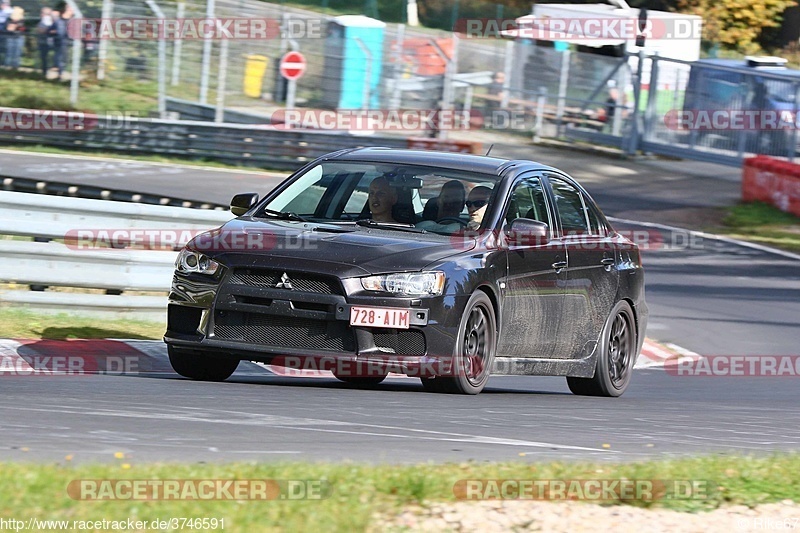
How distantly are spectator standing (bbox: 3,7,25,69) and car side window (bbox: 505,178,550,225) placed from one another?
21614mm

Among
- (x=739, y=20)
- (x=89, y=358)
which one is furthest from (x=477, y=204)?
(x=739, y=20)

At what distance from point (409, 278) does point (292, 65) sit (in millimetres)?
21383

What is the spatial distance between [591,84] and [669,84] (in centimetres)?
248

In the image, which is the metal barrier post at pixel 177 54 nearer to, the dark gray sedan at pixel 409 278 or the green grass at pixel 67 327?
the green grass at pixel 67 327

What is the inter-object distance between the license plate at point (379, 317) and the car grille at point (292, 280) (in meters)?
0.17

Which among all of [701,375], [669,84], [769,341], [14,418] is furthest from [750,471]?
[669,84]

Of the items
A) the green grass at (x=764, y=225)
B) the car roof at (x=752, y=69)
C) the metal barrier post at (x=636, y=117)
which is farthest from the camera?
the metal barrier post at (x=636, y=117)

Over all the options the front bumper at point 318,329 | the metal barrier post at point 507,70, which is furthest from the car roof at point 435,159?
the metal barrier post at point 507,70

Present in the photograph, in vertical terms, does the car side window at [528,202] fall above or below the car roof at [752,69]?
below

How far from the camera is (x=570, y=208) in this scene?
10344 millimetres

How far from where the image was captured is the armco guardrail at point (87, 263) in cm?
1119

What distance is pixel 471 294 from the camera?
8.53 meters

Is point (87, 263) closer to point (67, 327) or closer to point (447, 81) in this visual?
point (67, 327)

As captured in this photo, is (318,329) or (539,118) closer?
(318,329)
